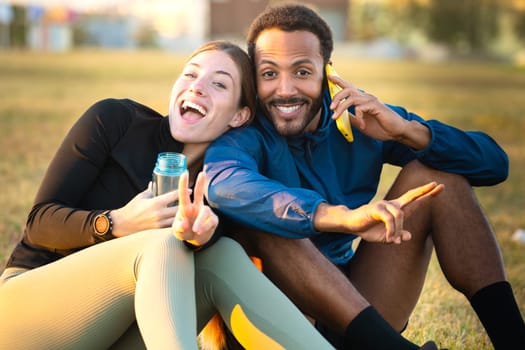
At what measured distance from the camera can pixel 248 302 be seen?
2684mm

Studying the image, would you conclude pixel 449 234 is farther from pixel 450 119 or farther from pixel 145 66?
pixel 145 66

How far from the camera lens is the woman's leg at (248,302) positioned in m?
2.65

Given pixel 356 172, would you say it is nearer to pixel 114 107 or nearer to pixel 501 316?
pixel 501 316

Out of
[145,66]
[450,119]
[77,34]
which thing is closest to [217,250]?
[450,119]

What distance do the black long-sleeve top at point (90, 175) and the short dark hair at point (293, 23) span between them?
63 centimetres

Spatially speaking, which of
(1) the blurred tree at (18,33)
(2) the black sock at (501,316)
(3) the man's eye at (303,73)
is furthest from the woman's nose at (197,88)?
(1) the blurred tree at (18,33)

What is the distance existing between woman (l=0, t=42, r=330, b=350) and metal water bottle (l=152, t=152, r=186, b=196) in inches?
1.5

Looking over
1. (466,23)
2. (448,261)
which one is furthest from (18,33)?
(448,261)

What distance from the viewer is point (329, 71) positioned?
139 inches

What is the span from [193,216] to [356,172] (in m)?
1.17

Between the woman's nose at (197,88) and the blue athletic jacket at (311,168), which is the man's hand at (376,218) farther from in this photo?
the woman's nose at (197,88)

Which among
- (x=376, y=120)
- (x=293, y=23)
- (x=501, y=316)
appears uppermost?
(x=293, y=23)

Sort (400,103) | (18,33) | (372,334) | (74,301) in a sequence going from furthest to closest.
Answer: (18,33) → (400,103) → (372,334) → (74,301)

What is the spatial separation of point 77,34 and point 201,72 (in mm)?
58148
